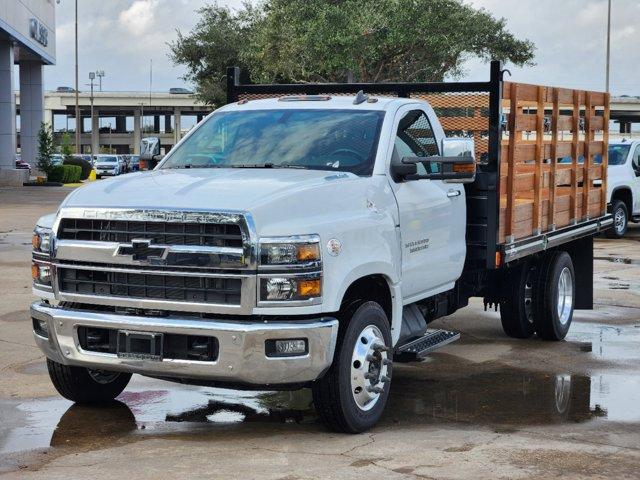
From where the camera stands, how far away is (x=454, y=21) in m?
54.3

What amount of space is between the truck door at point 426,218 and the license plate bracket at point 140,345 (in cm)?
189

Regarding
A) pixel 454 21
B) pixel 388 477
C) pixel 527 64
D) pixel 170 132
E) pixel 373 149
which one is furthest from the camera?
pixel 170 132

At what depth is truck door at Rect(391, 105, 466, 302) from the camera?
783 centimetres

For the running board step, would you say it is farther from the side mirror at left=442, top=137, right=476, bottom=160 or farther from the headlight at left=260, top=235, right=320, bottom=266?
the headlight at left=260, top=235, right=320, bottom=266

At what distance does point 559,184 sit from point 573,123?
640 mm

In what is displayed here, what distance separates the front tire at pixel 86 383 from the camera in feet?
25.1

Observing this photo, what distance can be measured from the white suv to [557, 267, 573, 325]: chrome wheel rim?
538 inches

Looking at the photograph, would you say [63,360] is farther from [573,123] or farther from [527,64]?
[527,64]

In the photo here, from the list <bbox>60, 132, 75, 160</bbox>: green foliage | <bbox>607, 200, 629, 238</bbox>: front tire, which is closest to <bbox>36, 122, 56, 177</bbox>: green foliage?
<bbox>60, 132, 75, 160</bbox>: green foliage

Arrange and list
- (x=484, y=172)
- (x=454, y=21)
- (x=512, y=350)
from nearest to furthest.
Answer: (x=484, y=172), (x=512, y=350), (x=454, y=21)

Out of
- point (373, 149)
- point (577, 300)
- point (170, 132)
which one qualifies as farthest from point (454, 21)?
point (170, 132)

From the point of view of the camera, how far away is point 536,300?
10.8m

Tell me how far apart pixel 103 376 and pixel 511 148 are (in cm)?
394

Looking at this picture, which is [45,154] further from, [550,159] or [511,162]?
[511,162]
